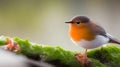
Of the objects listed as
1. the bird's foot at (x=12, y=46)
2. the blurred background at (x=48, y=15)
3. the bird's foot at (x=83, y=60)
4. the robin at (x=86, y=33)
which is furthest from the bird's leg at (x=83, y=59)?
the blurred background at (x=48, y=15)

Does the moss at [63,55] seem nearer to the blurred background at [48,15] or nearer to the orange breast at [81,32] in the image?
the orange breast at [81,32]

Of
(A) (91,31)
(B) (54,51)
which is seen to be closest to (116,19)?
(A) (91,31)

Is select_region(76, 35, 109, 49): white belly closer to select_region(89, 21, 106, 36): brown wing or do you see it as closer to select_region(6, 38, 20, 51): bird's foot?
select_region(89, 21, 106, 36): brown wing

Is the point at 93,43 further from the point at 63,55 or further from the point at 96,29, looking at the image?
the point at 63,55

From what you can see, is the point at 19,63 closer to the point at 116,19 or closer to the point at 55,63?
the point at 55,63

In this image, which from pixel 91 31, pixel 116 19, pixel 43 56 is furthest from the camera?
pixel 116 19

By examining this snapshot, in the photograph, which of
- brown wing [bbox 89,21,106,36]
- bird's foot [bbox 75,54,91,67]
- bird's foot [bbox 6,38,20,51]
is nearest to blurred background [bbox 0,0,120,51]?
brown wing [bbox 89,21,106,36]
